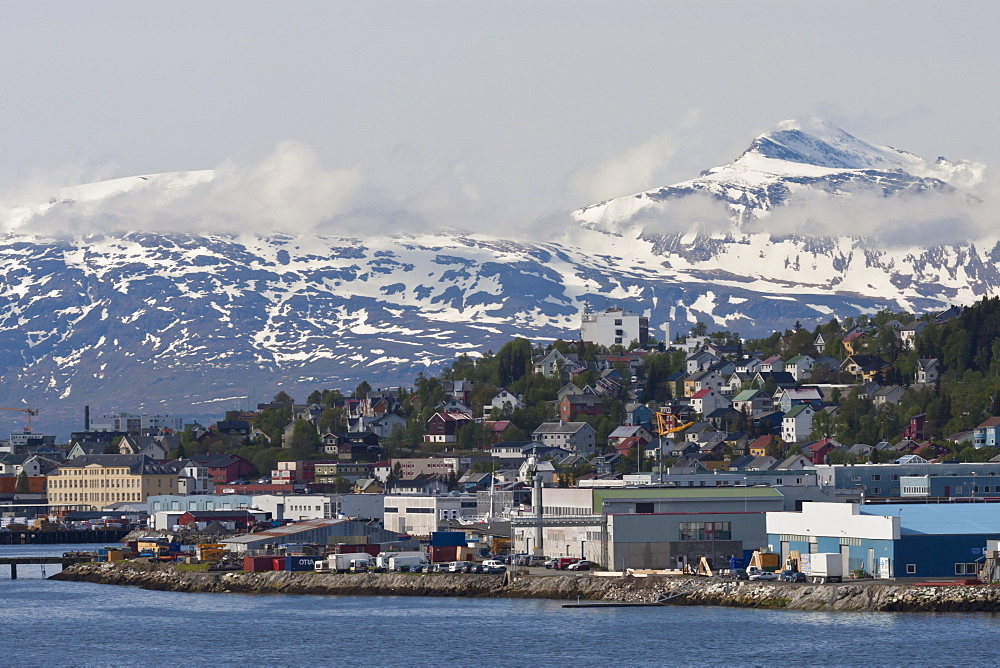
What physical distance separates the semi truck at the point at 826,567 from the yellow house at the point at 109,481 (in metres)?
110

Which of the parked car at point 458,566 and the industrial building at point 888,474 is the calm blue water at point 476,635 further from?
the industrial building at point 888,474

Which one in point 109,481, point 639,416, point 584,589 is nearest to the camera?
point 584,589

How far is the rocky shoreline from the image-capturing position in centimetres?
8138

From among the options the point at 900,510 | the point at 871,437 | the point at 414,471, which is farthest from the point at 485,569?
the point at 414,471

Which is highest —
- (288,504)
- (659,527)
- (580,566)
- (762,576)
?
(288,504)

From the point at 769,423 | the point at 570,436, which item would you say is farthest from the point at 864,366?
the point at 570,436

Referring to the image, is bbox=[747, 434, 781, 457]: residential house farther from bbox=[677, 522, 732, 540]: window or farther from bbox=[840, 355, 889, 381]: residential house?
bbox=[677, 522, 732, 540]: window

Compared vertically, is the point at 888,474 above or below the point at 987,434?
below

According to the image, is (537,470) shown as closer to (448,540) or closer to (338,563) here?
(448,540)

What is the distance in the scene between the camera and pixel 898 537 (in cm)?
8575

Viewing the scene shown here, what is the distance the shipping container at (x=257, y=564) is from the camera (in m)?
104

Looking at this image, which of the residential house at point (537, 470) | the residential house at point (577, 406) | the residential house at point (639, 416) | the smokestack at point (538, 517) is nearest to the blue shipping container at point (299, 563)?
the smokestack at point (538, 517)

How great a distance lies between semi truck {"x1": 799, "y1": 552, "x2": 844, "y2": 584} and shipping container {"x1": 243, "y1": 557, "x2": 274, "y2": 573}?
2669 centimetres

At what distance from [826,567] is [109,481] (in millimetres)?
117205
